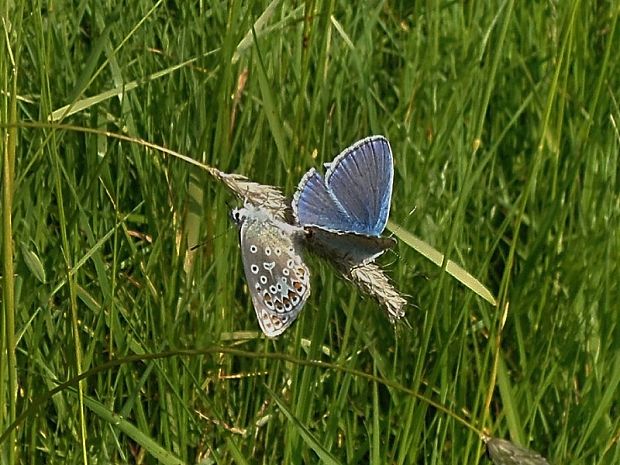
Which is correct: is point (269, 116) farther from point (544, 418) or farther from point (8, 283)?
point (544, 418)

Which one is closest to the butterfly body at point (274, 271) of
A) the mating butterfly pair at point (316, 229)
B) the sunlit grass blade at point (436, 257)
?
the mating butterfly pair at point (316, 229)

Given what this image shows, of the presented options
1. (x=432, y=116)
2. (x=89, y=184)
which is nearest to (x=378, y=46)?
(x=432, y=116)

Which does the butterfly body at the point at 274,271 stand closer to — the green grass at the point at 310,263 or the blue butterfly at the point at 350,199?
the blue butterfly at the point at 350,199

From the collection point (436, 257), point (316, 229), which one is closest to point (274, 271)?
point (316, 229)

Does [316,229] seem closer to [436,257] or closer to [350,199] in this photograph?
[350,199]

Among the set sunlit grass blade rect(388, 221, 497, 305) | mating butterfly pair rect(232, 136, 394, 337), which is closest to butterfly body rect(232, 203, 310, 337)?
mating butterfly pair rect(232, 136, 394, 337)

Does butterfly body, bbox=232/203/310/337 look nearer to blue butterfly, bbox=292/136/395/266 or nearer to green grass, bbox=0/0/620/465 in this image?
blue butterfly, bbox=292/136/395/266
